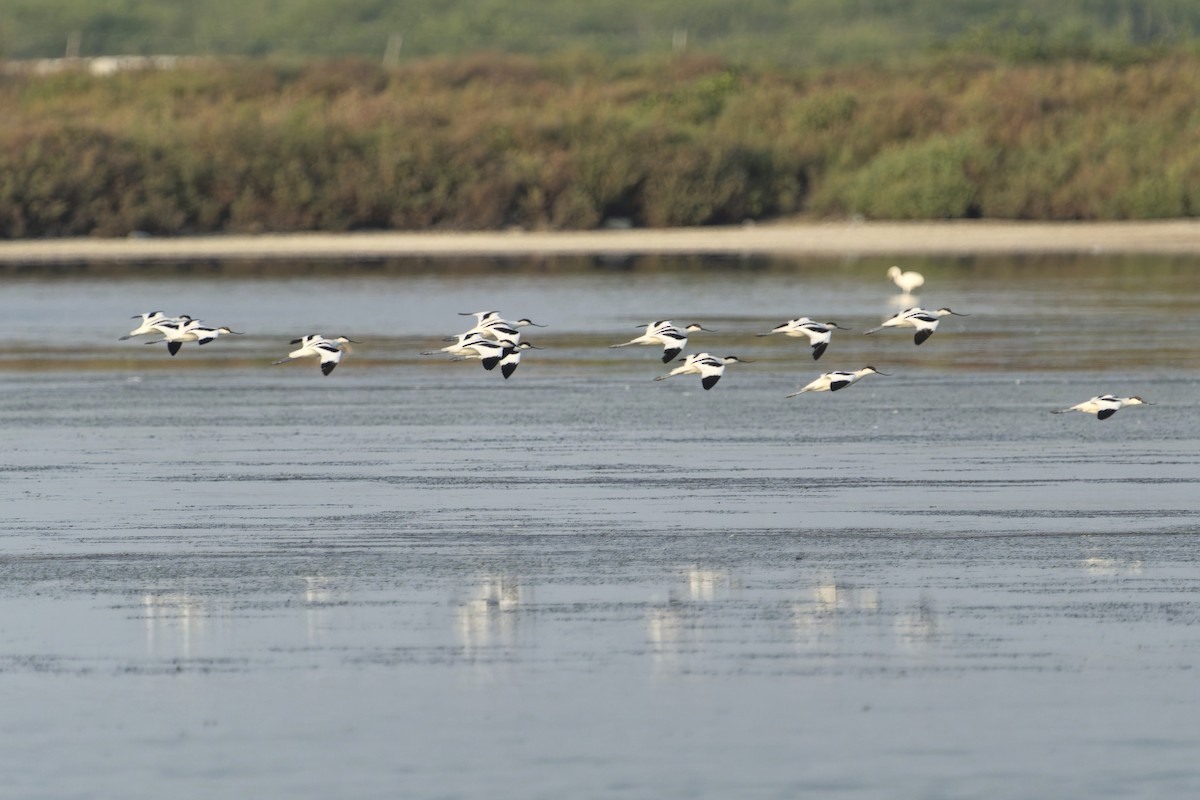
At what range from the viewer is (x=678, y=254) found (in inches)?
1569

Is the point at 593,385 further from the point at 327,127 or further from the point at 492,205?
the point at 327,127

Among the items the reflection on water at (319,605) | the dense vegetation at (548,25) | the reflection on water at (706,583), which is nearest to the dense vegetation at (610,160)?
the reflection on water at (706,583)

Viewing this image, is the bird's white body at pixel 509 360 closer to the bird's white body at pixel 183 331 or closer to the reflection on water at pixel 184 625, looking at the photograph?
the bird's white body at pixel 183 331

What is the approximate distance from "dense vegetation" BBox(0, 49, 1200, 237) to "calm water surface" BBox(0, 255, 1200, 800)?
21648mm

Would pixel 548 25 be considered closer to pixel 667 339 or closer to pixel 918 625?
pixel 667 339

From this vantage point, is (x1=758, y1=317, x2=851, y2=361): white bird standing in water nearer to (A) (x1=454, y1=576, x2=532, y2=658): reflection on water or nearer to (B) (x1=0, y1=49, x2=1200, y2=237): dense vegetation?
(A) (x1=454, y1=576, x2=532, y2=658): reflection on water

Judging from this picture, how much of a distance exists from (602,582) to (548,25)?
94.4 metres

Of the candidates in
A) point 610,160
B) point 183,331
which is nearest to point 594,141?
point 610,160

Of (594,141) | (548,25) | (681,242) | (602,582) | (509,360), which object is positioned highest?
(548,25)

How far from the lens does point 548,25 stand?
105 metres

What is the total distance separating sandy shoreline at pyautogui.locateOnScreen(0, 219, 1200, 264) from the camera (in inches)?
1585

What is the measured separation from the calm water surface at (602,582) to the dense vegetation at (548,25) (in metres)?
66.1

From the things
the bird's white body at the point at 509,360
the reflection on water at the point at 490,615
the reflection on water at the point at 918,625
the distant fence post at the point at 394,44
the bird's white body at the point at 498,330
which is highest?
the distant fence post at the point at 394,44

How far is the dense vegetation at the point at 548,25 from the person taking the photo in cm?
9412
